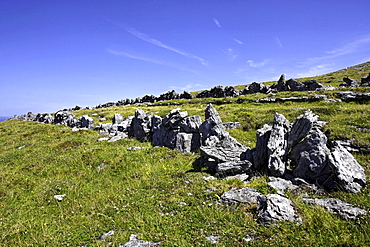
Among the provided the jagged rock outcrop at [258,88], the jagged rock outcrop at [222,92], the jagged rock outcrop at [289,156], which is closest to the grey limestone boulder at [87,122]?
the jagged rock outcrop at [289,156]

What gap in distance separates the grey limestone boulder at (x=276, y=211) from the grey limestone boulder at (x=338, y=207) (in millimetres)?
1287

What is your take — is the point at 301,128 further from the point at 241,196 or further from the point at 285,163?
the point at 241,196

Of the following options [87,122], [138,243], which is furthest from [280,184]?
[87,122]

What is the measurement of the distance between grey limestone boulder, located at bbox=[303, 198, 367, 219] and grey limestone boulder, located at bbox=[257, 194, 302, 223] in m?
1.29

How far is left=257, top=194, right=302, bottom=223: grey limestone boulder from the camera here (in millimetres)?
7438

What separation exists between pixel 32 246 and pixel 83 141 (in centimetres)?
2178

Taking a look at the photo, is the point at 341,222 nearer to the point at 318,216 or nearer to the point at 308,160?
the point at 318,216

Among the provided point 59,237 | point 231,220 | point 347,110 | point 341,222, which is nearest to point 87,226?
point 59,237

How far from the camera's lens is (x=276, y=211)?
7648 mm

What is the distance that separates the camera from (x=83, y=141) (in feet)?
90.3

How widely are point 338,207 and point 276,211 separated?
101 inches

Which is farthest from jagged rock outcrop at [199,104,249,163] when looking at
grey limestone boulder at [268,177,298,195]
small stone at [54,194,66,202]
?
small stone at [54,194,66,202]

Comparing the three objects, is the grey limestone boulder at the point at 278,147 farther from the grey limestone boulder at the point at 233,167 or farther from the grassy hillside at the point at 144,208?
the grey limestone boulder at the point at 233,167

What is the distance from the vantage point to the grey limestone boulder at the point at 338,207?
Result: 24.4 ft
